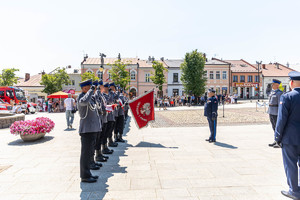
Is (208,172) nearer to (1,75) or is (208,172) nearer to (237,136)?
(237,136)

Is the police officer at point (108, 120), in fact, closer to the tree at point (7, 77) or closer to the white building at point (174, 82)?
the white building at point (174, 82)

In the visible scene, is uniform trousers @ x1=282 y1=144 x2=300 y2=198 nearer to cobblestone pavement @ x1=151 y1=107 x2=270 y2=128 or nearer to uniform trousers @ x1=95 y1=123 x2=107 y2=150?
uniform trousers @ x1=95 y1=123 x2=107 y2=150

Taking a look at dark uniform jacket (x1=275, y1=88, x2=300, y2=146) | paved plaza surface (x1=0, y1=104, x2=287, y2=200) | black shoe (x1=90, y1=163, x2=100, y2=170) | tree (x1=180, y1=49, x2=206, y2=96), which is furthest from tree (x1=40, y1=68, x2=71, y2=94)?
dark uniform jacket (x1=275, y1=88, x2=300, y2=146)

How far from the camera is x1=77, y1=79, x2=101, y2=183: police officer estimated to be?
416 centimetres

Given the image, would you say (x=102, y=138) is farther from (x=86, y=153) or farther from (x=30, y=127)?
(x=30, y=127)

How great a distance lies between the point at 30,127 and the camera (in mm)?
7824

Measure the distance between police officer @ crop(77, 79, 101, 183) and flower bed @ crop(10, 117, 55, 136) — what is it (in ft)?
15.1

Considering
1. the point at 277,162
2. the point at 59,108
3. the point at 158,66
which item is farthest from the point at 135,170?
the point at 158,66

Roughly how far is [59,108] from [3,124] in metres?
17.4

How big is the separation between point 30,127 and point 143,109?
14.0ft

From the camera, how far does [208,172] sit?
4.61 meters

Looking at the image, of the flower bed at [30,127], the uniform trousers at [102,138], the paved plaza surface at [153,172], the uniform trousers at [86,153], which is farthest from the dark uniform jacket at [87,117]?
the flower bed at [30,127]

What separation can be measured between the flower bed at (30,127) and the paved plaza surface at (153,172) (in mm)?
504

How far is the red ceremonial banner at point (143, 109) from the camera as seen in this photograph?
8.21 m
